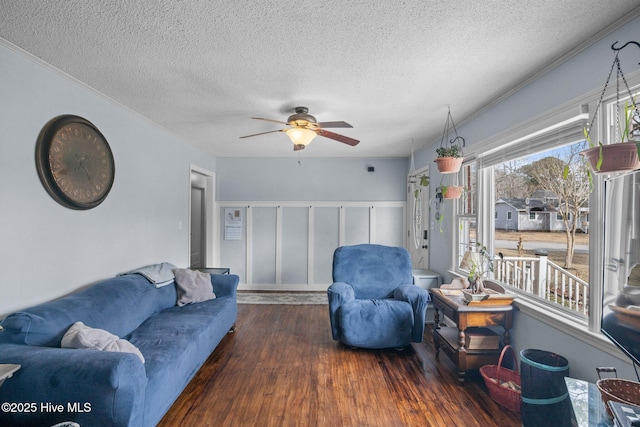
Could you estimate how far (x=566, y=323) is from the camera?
1.84 meters

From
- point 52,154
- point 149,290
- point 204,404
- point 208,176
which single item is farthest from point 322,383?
point 208,176

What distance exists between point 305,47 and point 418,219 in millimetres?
3390

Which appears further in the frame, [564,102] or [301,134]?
[301,134]

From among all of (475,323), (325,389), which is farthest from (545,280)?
(325,389)

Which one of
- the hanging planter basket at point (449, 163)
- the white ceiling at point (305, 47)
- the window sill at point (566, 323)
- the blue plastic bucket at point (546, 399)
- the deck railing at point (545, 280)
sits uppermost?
the white ceiling at point (305, 47)

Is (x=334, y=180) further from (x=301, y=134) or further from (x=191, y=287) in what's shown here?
(x=191, y=287)

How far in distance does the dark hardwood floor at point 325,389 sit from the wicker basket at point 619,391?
2.91 ft

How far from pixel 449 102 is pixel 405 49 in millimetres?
1075

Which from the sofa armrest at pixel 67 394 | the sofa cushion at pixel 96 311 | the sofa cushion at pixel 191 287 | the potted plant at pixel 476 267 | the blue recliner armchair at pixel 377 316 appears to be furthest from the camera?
the sofa cushion at pixel 191 287

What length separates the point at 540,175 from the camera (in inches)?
89.4

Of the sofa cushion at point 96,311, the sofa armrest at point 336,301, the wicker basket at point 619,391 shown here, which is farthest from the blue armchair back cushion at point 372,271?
the wicker basket at point 619,391

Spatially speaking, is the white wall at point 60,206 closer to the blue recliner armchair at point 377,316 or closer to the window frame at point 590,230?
the blue recliner armchair at point 377,316

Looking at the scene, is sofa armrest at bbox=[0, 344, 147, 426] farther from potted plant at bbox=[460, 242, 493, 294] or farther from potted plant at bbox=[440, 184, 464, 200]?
potted plant at bbox=[440, 184, 464, 200]

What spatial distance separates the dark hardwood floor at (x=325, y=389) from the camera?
194 cm
